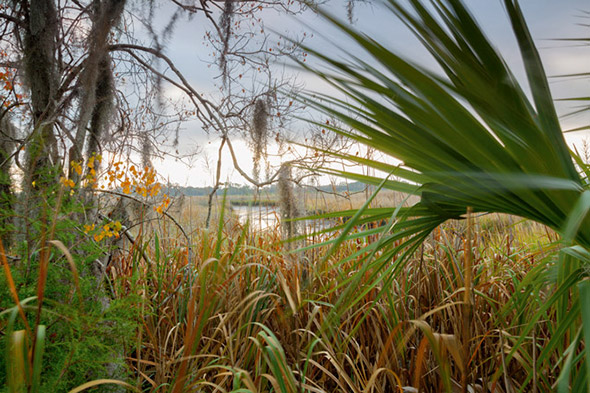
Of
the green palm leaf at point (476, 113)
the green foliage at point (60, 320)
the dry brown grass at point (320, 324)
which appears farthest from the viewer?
the dry brown grass at point (320, 324)

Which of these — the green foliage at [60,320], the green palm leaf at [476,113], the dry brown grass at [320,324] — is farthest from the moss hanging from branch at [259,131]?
the green palm leaf at [476,113]

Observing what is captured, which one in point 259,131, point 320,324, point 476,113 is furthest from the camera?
point 259,131

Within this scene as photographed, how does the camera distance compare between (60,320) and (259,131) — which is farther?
(259,131)

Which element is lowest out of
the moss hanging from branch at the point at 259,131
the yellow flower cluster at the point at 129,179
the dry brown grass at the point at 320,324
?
the dry brown grass at the point at 320,324

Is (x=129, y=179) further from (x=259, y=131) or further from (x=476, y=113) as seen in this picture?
(x=476, y=113)

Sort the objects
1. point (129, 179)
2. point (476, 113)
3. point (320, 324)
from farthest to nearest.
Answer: point (129, 179) < point (320, 324) < point (476, 113)

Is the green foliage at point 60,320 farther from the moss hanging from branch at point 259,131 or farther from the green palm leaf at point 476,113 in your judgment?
the moss hanging from branch at point 259,131

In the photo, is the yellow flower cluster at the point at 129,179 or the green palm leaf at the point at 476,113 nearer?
the green palm leaf at the point at 476,113

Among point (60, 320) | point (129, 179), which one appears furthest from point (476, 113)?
point (129, 179)

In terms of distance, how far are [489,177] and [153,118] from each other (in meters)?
2.99

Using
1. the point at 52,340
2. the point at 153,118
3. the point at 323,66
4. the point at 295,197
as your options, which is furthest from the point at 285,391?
the point at 153,118

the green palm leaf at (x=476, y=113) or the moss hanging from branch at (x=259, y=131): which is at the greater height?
the moss hanging from branch at (x=259, y=131)

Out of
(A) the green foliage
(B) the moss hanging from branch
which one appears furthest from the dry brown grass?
(B) the moss hanging from branch

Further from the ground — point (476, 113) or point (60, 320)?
point (476, 113)
